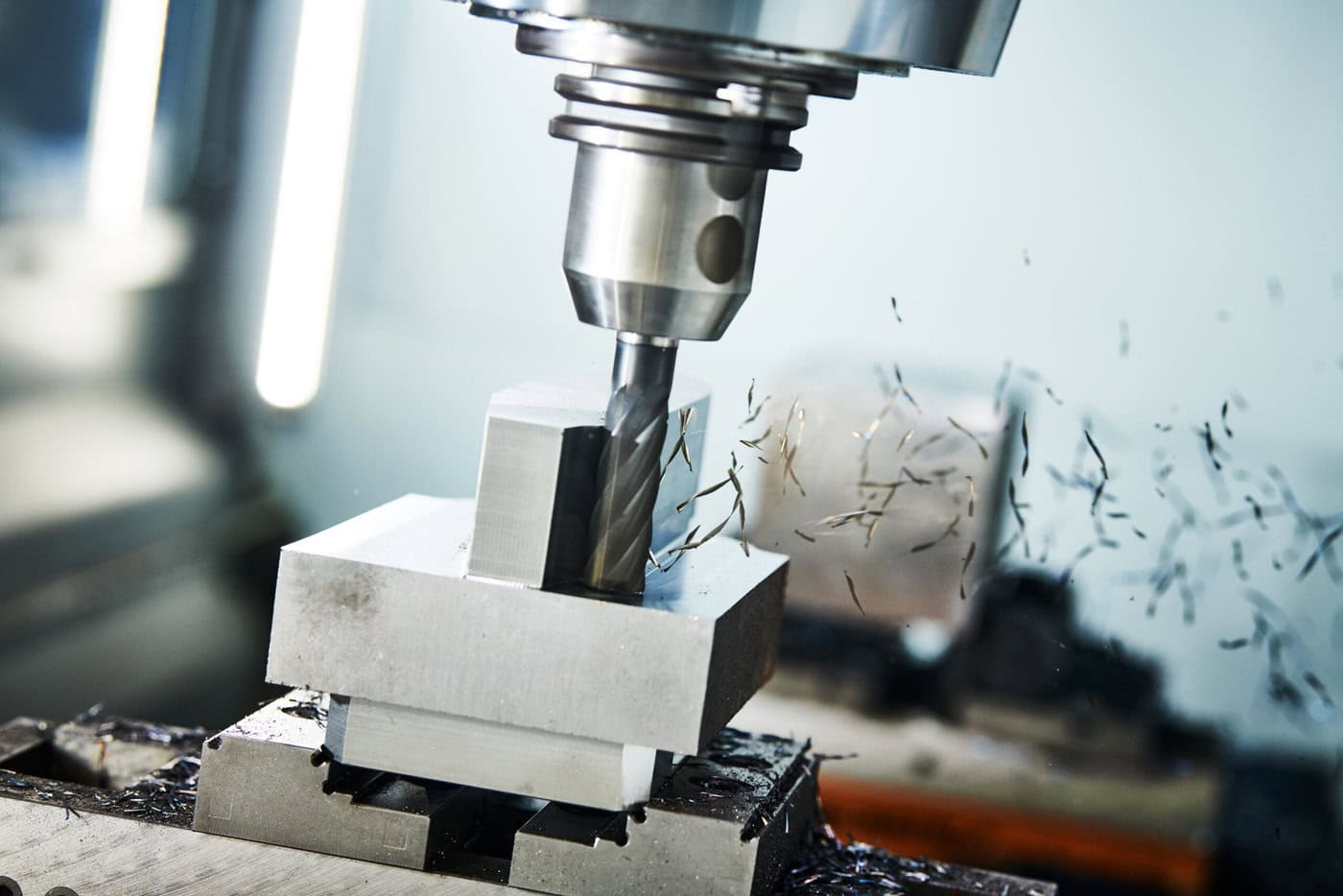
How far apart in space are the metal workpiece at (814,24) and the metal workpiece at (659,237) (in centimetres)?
6

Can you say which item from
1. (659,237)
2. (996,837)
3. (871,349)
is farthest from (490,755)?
(871,349)

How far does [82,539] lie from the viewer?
2.84 metres

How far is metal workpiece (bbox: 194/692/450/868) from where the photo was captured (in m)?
0.66

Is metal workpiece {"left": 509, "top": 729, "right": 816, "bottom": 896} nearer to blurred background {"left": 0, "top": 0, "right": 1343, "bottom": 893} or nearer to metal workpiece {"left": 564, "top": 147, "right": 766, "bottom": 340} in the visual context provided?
metal workpiece {"left": 564, "top": 147, "right": 766, "bottom": 340}

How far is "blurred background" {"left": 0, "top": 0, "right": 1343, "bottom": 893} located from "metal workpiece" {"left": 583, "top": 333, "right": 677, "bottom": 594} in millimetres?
1731

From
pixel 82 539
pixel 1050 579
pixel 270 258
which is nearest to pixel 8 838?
pixel 1050 579

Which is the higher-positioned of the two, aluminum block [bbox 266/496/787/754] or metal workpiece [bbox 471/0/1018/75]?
metal workpiece [bbox 471/0/1018/75]

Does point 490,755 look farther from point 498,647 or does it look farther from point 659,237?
point 659,237

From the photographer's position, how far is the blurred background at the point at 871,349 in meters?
2.54

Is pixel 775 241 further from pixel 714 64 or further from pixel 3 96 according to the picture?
pixel 714 64

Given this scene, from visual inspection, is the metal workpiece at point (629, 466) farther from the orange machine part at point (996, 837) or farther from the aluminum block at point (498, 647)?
the orange machine part at point (996, 837)

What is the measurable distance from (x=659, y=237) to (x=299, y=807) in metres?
0.31

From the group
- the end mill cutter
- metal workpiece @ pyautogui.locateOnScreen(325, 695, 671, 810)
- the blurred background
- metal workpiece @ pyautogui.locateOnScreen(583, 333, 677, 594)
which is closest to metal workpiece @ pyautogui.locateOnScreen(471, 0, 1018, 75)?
the end mill cutter

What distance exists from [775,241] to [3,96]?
141 cm
